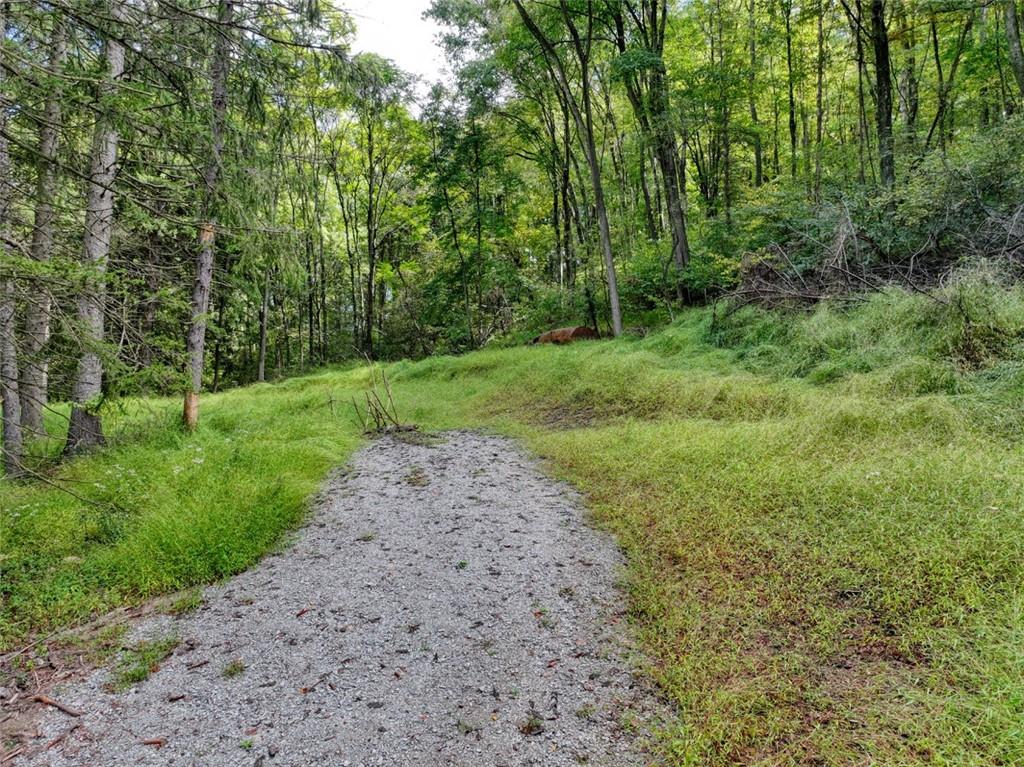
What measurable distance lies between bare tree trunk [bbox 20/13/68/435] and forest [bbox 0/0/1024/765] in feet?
0.22

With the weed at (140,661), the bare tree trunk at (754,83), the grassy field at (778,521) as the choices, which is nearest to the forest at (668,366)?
the grassy field at (778,521)

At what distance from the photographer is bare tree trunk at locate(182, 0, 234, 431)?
4488mm

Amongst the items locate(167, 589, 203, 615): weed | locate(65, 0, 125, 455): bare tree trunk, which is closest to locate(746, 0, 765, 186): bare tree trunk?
locate(65, 0, 125, 455): bare tree trunk

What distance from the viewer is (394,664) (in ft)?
8.50

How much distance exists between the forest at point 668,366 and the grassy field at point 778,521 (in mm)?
22

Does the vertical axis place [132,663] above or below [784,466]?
below

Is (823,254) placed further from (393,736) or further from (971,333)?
(393,736)

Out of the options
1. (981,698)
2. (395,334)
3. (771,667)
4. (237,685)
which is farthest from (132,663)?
(395,334)

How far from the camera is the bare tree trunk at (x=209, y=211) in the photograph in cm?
449

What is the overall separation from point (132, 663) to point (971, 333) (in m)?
7.54

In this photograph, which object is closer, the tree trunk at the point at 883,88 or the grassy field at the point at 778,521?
the grassy field at the point at 778,521

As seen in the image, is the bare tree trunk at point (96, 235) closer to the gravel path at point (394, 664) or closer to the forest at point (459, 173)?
the forest at point (459, 173)

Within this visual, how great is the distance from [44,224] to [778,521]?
7363 mm

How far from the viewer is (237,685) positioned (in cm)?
251
